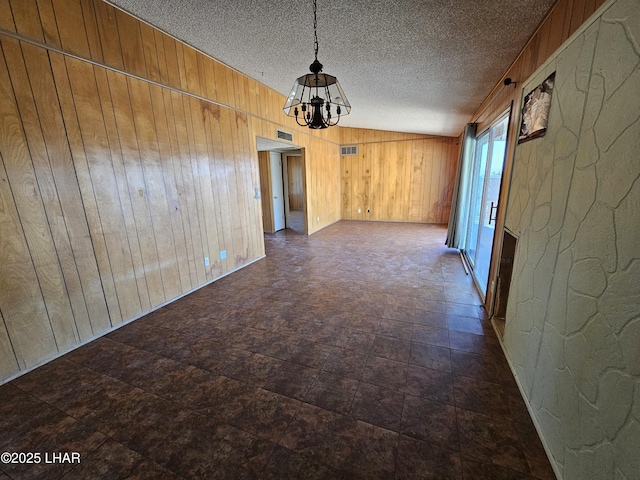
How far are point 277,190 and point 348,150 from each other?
2.71m

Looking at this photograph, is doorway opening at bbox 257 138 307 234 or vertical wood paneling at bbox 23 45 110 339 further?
doorway opening at bbox 257 138 307 234

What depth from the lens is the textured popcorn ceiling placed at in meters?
1.90

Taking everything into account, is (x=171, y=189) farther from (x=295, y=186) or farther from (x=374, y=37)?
(x=295, y=186)

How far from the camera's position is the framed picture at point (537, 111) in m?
1.67

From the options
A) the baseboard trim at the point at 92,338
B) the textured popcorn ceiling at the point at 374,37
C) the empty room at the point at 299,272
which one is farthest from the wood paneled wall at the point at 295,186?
the baseboard trim at the point at 92,338

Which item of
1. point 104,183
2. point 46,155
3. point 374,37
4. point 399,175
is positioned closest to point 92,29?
point 46,155

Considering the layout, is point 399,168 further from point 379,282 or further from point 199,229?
point 199,229

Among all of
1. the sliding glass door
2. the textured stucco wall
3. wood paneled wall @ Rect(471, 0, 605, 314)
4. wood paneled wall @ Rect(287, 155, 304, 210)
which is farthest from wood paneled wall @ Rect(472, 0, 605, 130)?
wood paneled wall @ Rect(287, 155, 304, 210)

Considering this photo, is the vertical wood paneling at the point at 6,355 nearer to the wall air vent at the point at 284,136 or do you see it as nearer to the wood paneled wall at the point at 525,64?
the wood paneled wall at the point at 525,64

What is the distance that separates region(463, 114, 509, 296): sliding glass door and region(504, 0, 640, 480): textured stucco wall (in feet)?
4.52

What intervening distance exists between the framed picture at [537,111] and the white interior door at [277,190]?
210 inches

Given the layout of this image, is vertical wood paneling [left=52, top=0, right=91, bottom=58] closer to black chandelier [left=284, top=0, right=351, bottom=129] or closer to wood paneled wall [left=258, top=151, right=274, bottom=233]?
black chandelier [left=284, top=0, right=351, bottom=129]

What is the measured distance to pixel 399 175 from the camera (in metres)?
7.77

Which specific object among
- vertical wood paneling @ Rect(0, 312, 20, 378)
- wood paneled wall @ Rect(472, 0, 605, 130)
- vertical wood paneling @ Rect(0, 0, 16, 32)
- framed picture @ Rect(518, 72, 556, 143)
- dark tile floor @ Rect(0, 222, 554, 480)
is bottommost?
dark tile floor @ Rect(0, 222, 554, 480)
